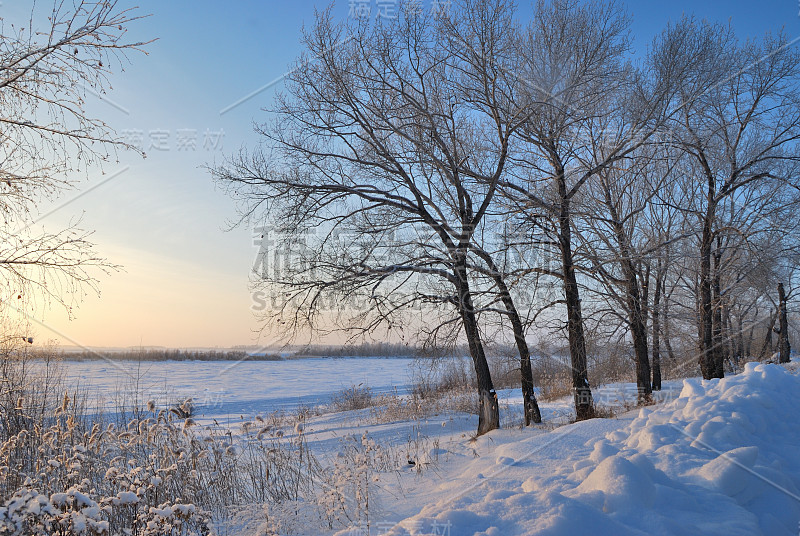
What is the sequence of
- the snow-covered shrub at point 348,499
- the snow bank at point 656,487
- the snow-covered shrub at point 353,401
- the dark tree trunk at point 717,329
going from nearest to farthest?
the snow bank at point 656,487 → the snow-covered shrub at point 348,499 → the dark tree trunk at point 717,329 → the snow-covered shrub at point 353,401

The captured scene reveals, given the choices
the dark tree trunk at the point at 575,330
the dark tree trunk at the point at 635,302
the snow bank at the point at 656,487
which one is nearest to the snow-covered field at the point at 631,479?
the snow bank at the point at 656,487

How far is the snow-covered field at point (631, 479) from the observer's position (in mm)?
3125

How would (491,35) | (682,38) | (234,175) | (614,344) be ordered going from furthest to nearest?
(614,344), (682,38), (234,175), (491,35)

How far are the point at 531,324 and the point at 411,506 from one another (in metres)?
6.26

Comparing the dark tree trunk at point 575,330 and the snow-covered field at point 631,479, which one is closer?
the snow-covered field at point 631,479

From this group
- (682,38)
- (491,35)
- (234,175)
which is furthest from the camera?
(682,38)

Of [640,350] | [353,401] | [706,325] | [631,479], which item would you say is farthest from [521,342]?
[353,401]

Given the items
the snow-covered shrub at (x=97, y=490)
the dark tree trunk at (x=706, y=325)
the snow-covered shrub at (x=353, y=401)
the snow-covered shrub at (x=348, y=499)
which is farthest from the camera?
the snow-covered shrub at (x=353, y=401)

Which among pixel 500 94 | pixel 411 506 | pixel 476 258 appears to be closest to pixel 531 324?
pixel 476 258

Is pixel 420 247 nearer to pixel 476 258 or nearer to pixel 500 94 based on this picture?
pixel 476 258

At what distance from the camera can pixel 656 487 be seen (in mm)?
3518

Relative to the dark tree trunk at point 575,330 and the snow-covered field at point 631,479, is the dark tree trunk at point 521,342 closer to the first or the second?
the dark tree trunk at point 575,330

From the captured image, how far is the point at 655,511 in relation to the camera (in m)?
3.26

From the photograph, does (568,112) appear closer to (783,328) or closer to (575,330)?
(575,330)
